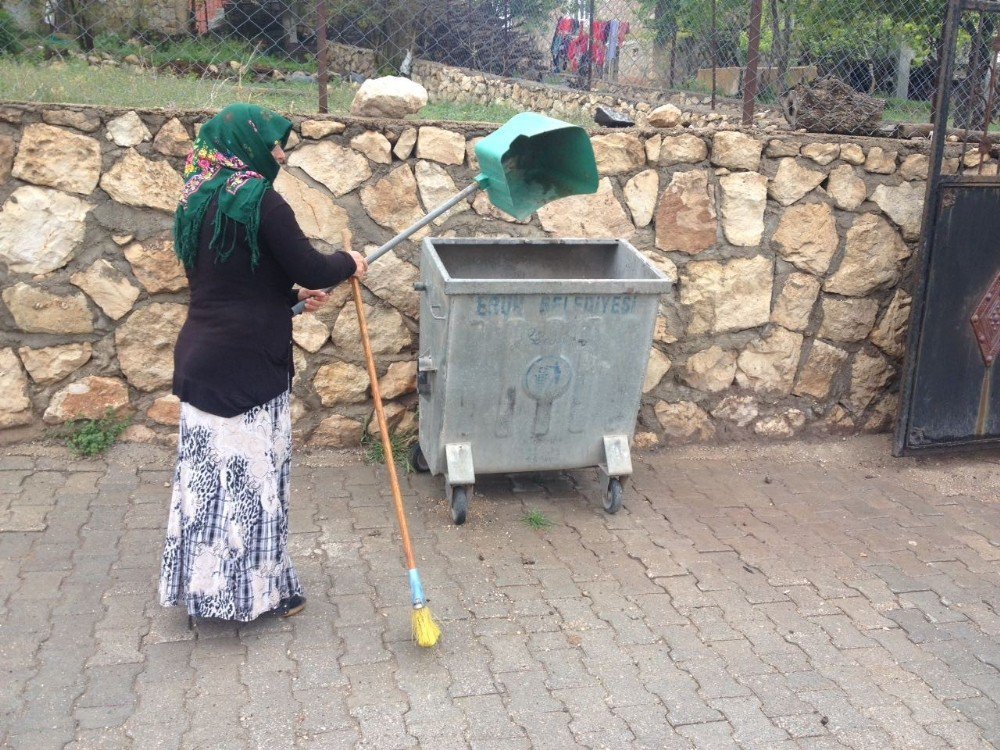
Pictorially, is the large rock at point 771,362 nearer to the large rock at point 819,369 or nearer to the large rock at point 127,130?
the large rock at point 819,369

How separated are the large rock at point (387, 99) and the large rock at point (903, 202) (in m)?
2.60

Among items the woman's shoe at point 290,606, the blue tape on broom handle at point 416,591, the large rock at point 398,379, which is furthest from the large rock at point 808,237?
the woman's shoe at point 290,606

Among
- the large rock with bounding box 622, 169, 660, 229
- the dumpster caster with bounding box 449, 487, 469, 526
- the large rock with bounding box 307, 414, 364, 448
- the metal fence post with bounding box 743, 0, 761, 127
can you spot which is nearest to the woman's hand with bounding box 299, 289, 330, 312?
the dumpster caster with bounding box 449, 487, 469, 526

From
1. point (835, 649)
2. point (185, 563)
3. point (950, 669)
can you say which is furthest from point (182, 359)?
point (950, 669)

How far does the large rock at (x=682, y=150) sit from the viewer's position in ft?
16.8

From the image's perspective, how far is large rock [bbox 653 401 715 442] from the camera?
5.42 m

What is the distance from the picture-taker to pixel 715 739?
3016 mm

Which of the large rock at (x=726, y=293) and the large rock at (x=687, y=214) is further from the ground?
the large rock at (x=687, y=214)

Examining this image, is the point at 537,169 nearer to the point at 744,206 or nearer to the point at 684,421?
the point at 744,206

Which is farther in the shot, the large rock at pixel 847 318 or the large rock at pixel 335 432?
the large rock at pixel 847 318

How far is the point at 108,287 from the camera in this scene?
15.2 ft

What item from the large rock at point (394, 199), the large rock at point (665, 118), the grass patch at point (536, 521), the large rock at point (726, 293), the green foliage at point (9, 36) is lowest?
the grass patch at point (536, 521)

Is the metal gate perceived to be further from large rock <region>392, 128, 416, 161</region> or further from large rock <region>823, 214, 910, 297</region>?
large rock <region>392, 128, 416, 161</region>

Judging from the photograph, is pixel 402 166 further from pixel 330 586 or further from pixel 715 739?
pixel 715 739
